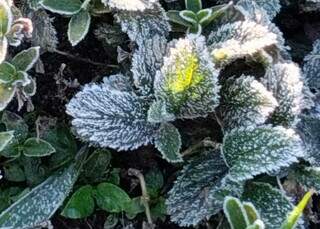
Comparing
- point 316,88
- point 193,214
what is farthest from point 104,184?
point 316,88

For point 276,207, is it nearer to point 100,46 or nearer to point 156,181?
point 156,181

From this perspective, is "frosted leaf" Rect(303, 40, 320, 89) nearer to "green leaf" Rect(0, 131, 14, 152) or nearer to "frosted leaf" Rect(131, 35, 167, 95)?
"frosted leaf" Rect(131, 35, 167, 95)

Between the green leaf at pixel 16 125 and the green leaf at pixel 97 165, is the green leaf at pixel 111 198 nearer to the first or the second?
the green leaf at pixel 97 165

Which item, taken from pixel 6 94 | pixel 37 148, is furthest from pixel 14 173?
pixel 6 94

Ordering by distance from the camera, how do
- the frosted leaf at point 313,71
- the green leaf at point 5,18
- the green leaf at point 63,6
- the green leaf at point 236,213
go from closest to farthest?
the green leaf at point 236,213 < the green leaf at point 5,18 < the green leaf at point 63,6 < the frosted leaf at point 313,71

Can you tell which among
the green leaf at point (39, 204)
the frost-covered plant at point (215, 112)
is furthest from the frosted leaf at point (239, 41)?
the green leaf at point (39, 204)

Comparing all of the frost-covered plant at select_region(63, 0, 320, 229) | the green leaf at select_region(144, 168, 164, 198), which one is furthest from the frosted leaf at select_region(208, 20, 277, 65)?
the green leaf at select_region(144, 168, 164, 198)
